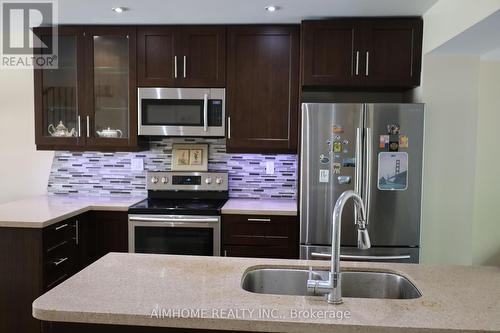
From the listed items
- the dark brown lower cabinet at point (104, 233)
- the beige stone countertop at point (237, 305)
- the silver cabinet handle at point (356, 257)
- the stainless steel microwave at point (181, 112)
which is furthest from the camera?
the stainless steel microwave at point (181, 112)

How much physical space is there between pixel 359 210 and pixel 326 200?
5.00ft

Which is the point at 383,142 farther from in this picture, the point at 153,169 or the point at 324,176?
the point at 153,169

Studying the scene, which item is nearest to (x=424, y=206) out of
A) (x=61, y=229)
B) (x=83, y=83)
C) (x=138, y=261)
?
(x=138, y=261)

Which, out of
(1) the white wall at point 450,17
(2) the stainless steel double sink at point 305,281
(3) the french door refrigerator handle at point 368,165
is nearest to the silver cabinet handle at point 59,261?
(2) the stainless steel double sink at point 305,281

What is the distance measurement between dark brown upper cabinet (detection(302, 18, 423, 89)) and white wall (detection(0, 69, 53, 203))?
8.23ft

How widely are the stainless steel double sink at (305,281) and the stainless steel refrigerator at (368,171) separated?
1.22 m

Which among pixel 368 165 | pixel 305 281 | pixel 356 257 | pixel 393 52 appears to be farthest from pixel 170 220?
pixel 393 52

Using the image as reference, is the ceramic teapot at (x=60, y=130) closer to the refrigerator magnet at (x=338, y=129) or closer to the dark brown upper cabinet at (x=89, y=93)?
the dark brown upper cabinet at (x=89, y=93)

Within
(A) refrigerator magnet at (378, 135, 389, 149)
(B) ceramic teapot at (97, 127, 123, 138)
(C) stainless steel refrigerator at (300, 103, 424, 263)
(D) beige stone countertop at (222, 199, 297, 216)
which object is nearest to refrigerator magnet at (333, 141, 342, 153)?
(C) stainless steel refrigerator at (300, 103, 424, 263)

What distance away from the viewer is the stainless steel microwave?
10.8ft

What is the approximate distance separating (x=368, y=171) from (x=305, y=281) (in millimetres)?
1376

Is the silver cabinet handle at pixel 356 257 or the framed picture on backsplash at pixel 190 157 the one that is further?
the framed picture on backsplash at pixel 190 157

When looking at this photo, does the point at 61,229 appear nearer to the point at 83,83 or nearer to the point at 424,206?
the point at 83,83

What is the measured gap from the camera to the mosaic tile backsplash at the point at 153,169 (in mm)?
3623
